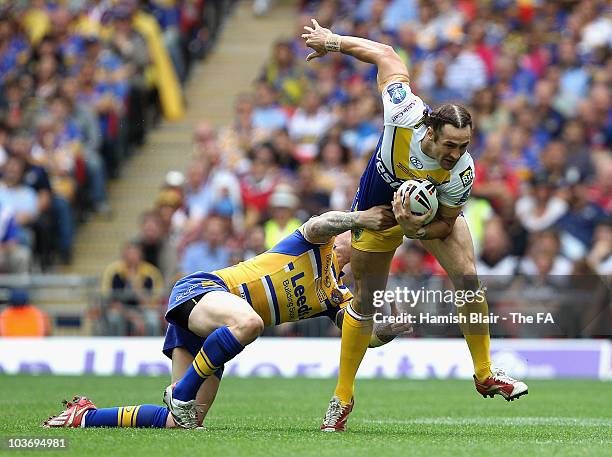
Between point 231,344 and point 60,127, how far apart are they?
40.3 feet

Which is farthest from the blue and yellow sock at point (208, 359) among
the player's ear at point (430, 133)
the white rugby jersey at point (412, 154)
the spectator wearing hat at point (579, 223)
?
the spectator wearing hat at point (579, 223)

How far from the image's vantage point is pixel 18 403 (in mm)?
11359

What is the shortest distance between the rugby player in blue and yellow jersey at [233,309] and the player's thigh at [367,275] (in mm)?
185

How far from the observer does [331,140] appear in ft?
57.8

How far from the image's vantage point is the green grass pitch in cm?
771

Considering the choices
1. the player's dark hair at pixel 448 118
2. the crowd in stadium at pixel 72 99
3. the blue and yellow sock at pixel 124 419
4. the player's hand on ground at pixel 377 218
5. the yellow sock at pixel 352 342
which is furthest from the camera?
the crowd in stadium at pixel 72 99

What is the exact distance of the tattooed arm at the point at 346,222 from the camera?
8.81 meters

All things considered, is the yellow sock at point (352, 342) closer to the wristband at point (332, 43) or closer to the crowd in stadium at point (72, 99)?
the wristband at point (332, 43)

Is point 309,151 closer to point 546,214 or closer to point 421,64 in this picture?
point 421,64

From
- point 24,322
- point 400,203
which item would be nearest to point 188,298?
point 400,203

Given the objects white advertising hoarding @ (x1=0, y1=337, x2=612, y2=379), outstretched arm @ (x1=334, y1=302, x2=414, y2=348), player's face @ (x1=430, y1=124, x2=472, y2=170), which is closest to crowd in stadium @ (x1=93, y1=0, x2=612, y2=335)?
white advertising hoarding @ (x1=0, y1=337, x2=612, y2=379)

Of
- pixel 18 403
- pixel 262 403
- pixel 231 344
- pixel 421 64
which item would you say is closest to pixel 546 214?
pixel 421 64

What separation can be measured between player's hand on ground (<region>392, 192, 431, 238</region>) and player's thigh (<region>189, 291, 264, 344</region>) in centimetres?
111

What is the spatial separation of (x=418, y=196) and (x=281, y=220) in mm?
7608
